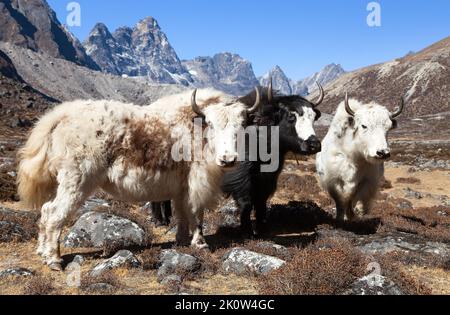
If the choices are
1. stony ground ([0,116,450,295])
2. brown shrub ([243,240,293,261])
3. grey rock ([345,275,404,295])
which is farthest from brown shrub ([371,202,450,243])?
grey rock ([345,275,404,295])

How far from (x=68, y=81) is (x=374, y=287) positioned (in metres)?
150

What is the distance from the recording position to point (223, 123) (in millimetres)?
6125

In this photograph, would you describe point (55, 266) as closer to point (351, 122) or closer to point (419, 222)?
point (351, 122)

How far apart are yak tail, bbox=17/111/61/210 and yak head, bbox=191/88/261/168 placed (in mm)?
1946

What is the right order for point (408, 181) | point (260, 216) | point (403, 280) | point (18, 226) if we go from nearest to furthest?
1. point (403, 280)
2. point (18, 226)
3. point (260, 216)
4. point (408, 181)

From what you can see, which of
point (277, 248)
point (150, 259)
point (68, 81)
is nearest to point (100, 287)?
point (150, 259)

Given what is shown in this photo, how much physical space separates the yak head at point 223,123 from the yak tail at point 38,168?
195cm

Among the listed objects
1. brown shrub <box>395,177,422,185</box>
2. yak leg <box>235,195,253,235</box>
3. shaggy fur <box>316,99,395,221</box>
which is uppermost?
shaggy fur <box>316,99,395,221</box>

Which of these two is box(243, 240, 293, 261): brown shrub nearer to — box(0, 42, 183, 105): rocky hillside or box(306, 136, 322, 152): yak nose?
box(306, 136, 322, 152): yak nose

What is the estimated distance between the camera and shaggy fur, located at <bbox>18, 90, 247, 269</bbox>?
18.4ft

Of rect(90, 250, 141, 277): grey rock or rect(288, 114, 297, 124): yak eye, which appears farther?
rect(288, 114, 297, 124): yak eye

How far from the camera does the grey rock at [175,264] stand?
5.21 m

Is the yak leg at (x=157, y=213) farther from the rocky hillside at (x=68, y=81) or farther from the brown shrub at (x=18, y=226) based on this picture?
the rocky hillside at (x=68, y=81)

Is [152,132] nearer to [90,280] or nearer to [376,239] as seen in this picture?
[90,280]
